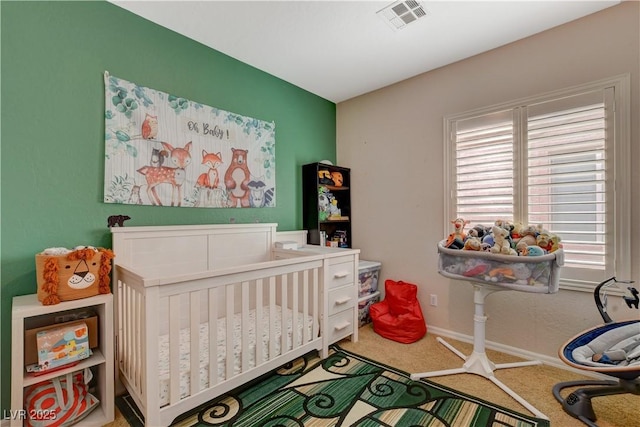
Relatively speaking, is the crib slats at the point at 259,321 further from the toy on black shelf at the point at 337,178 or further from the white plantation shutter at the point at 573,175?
the white plantation shutter at the point at 573,175

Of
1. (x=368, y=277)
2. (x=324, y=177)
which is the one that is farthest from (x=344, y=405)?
(x=324, y=177)

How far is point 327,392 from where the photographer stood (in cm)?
181

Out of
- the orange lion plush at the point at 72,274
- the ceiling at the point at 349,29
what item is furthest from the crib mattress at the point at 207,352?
the ceiling at the point at 349,29

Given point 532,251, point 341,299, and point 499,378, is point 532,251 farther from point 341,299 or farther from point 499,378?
point 341,299

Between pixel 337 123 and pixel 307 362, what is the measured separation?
2.55 meters

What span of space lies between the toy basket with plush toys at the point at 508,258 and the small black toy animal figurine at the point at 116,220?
7.00 feet

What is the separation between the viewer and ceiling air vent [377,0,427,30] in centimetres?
185

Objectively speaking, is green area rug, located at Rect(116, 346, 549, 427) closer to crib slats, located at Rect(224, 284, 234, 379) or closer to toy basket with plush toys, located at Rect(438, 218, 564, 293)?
crib slats, located at Rect(224, 284, 234, 379)

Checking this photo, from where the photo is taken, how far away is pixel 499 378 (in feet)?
6.44

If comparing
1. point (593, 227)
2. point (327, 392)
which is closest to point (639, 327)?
point (593, 227)

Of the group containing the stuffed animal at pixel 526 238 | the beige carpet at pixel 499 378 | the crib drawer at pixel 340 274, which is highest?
the stuffed animal at pixel 526 238

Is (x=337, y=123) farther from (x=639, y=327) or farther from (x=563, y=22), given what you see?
(x=639, y=327)

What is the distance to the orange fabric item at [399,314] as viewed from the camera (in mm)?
2551

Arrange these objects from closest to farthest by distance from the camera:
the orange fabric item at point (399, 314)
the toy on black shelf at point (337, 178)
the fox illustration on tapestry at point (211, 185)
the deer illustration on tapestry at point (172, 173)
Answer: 1. the deer illustration on tapestry at point (172, 173)
2. the fox illustration on tapestry at point (211, 185)
3. the orange fabric item at point (399, 314)
4. the toy on black shelf at point (337, 178)
